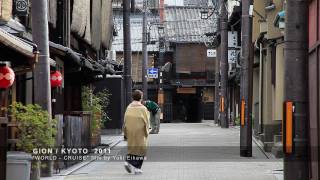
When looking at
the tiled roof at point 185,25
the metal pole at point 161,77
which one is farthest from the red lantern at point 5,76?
the tiled roof at point 185,25

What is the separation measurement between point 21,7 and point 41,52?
94.2 inches

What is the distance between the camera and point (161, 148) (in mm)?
22844

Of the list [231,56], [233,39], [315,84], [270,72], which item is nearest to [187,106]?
[231,56]

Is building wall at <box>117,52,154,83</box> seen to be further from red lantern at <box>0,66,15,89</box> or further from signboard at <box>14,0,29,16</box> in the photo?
red lantern at <box>0,66,15,89</box>

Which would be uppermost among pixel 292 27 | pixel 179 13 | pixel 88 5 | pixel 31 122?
pixel 179 13

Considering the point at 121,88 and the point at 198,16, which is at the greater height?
the point at 198,16

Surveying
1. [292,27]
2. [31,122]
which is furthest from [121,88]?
[292,27]

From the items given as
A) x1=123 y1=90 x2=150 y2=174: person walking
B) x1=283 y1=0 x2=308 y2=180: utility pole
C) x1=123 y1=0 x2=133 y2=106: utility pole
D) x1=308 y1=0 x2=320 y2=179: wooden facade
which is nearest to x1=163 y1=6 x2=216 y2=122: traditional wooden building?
x1=123 y1=0 x2=133 y2=106: utility pole

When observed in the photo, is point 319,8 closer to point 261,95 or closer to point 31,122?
point 31,122

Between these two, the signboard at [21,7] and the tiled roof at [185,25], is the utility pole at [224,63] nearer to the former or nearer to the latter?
the tiled roof at [185,25]

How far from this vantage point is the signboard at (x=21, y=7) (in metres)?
15.1

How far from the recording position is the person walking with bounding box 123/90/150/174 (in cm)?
1448

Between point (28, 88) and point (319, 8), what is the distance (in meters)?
8.09

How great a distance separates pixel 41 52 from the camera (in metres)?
13.1
